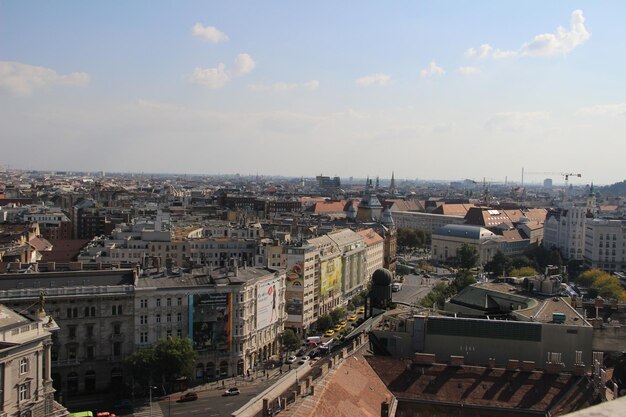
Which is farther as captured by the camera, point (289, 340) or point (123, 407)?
point (289, 340)

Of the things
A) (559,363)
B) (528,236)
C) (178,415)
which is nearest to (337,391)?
(559,363)

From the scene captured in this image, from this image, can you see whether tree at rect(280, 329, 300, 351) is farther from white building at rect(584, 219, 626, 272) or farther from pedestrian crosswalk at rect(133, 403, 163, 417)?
white building at rect(584, 219, 626, 272)

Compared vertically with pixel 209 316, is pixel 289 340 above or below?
below

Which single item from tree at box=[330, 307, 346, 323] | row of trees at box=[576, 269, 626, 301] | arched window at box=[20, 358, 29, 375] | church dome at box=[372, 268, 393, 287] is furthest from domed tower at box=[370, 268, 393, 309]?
row of trees at box=[576, 269, 626, 301]

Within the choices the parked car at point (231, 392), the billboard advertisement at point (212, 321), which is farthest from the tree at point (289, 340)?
the parked car at point (231, 392)

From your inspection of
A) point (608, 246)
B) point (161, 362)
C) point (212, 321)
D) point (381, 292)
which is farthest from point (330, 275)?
point (608, 246)

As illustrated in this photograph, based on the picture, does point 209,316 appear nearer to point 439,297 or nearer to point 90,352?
point 90,352

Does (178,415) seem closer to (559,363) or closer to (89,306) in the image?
(89,306)
